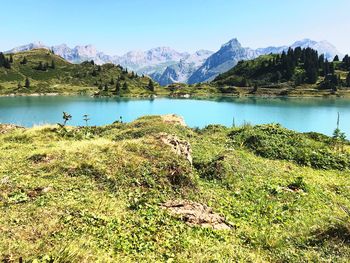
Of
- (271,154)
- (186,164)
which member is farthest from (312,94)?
(186,164)

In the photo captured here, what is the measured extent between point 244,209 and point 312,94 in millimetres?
190924

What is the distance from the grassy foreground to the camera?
10250 mm

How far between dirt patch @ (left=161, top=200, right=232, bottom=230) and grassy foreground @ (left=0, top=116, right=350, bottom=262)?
46 centimetres

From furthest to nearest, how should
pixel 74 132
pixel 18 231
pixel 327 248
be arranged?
pixel 74 132 < pixel 327 248 < pixel 18 231

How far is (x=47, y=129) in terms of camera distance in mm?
29484

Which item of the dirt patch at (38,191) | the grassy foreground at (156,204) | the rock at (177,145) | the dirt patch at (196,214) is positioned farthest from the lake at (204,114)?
the dirt patch at (196,214)

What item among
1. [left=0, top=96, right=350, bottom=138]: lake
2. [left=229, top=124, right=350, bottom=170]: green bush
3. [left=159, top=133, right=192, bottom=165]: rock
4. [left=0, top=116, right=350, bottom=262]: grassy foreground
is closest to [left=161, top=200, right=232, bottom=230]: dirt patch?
[left=0, top=116, right=350, bottom=262]: grassy foreground

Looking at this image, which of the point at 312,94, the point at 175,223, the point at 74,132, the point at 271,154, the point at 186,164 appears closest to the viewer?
the point at 175,223

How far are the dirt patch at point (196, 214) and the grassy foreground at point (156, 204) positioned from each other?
0.46 metres

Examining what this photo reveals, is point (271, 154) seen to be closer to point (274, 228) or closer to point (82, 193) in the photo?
point (274, 228)

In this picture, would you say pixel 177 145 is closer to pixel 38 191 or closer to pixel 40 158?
pixel 40 158

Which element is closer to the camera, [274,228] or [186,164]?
[274,228]

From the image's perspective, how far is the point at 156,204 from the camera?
1412cm

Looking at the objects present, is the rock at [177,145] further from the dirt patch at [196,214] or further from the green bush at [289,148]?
the green bush at [289,148]
